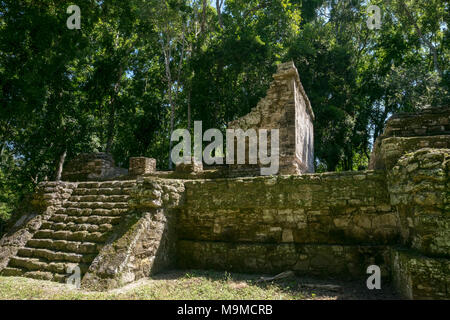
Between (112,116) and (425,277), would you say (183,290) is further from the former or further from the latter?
(112,116)

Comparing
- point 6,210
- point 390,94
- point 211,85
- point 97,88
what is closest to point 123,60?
point 97,88

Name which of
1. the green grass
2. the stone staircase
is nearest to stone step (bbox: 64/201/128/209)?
the stone staircase

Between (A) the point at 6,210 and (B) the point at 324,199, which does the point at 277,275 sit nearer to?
(B) the point at 324,199

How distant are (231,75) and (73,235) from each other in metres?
14.7

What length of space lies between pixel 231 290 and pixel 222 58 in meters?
15.5

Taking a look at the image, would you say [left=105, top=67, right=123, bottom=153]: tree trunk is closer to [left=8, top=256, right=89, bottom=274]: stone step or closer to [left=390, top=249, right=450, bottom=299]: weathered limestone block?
[left=8, top=256, right=89, bottom=274]: stone step

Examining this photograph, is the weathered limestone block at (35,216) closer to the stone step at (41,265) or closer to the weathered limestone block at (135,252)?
the stone step at (41,265)

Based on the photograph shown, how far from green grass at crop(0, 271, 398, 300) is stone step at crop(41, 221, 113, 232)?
4.15ft

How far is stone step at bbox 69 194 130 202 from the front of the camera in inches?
266

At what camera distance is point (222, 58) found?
57.1 ft

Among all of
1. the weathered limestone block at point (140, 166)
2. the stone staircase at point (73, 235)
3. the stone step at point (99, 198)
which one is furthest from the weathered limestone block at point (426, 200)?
the weathered limestone block at point (140, 166)

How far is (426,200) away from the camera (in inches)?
143

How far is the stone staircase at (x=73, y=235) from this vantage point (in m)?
5.28

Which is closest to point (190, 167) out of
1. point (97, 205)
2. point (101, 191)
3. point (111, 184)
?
point (111, 184)
